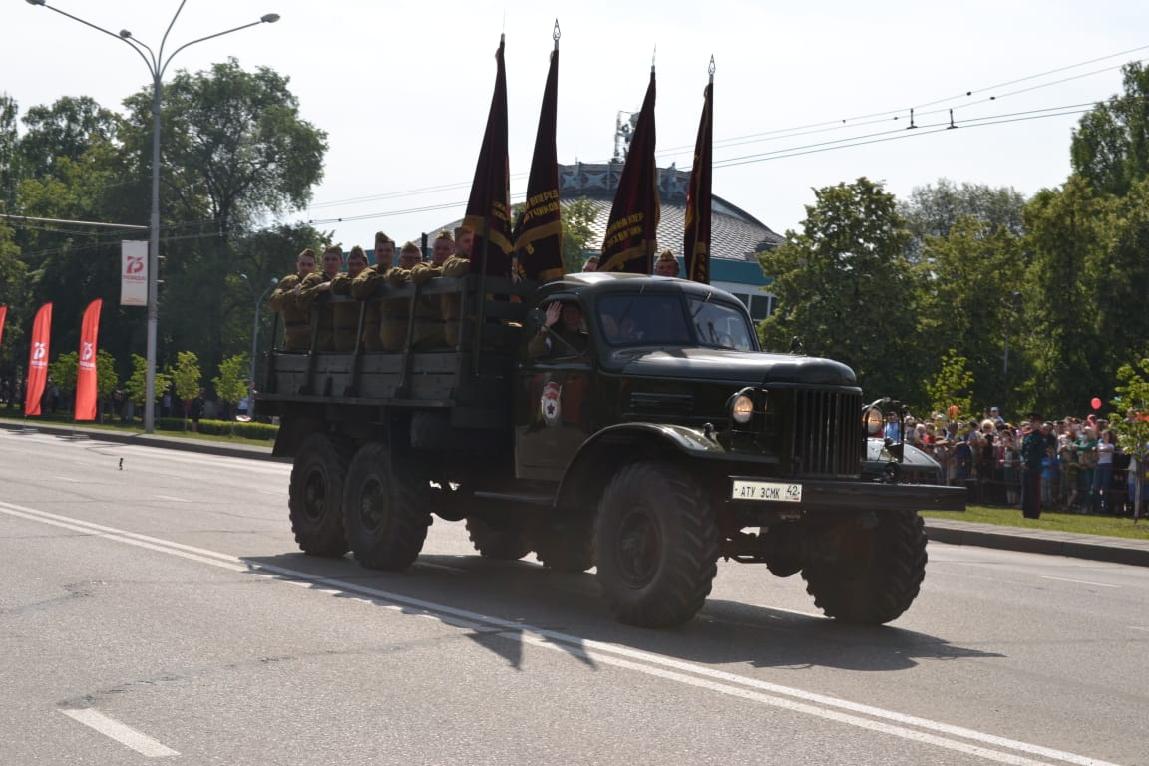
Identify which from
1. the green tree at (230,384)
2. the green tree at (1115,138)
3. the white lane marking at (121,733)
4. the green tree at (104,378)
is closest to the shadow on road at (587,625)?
the white lane marking at (121,733)

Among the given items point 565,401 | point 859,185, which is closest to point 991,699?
point 565,401

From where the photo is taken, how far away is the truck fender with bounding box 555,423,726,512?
9.92m

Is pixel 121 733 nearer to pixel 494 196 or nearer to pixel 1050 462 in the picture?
pixel 494 196

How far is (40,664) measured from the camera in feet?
27.1

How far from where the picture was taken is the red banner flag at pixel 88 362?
46.2 m

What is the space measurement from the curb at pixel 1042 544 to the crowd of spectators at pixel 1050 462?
140 inches

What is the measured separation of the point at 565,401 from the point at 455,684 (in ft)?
13.1

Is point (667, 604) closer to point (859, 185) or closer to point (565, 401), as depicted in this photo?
point (565, 401)

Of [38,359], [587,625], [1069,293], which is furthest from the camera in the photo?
[1069,293]

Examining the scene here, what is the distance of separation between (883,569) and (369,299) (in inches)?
214

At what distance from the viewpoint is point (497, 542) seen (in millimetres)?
14695

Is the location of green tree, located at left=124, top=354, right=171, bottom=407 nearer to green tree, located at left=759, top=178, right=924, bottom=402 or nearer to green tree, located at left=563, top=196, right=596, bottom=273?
green tree, located at left=563, top=196, right=596, bottom=273

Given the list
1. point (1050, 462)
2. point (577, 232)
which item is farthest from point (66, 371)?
point (1050, 462)

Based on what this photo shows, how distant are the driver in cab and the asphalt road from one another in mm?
1895
